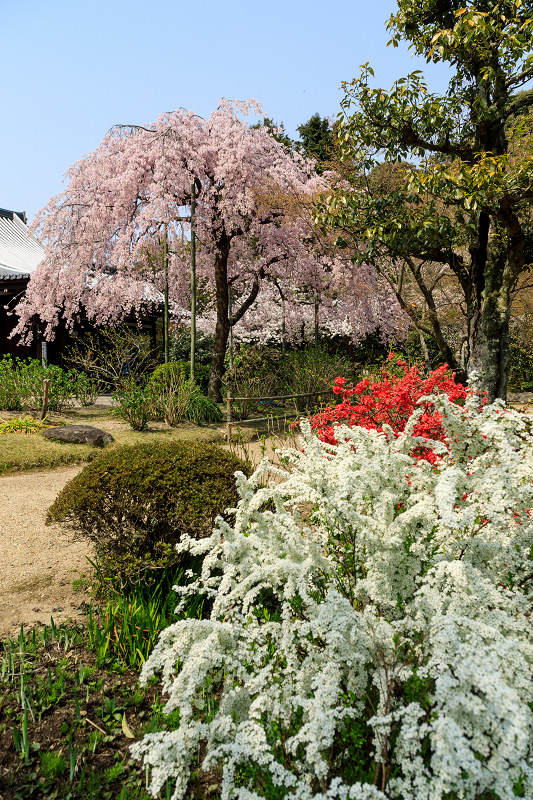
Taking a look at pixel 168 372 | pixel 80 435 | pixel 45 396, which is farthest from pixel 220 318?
pixel 80 435

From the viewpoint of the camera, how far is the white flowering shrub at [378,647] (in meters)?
1.42

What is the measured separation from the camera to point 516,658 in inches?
59.9

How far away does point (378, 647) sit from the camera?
5.65 feet

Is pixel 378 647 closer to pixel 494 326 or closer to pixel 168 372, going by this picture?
pixel 494 326

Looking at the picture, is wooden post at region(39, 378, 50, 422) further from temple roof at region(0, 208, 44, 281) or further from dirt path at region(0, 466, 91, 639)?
temple roof at region(0, 208, 44, 281)

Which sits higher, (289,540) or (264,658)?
(289,540)

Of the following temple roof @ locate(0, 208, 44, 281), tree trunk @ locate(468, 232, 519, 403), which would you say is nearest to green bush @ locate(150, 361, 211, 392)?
tree trunk @ locate(468, 232, 519, 403)

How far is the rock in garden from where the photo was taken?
9008 mm

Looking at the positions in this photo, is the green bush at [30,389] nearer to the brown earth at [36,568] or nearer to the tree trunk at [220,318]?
the tree trunk at [220,318]

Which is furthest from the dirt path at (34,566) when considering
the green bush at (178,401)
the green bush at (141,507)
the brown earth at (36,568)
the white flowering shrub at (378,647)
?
the green bush at (178,401)

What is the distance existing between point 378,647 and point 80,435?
8.19 metres

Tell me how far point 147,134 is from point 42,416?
6902mm

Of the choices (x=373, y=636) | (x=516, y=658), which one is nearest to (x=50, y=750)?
(x=373, y=636)

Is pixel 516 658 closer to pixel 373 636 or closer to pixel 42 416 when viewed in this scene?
pixel 373 636
